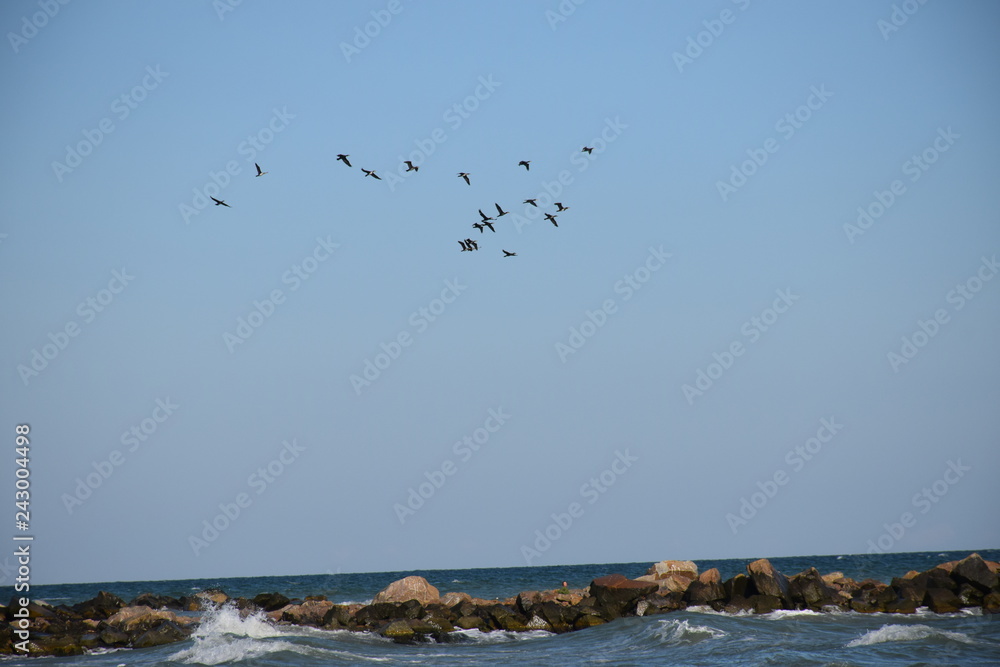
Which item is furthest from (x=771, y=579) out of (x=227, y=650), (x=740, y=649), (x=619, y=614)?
(x=227, y=650)

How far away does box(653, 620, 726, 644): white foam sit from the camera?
26531 millimetres

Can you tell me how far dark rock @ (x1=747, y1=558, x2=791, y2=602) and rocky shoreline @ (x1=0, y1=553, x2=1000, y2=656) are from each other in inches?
1.3

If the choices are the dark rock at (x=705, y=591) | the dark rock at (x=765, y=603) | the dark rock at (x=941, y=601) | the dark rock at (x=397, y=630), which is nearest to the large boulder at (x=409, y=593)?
the dark rock at (x=397, y=630)

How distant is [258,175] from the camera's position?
29047 millimetres

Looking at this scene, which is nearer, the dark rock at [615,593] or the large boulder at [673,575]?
the dark rock at [615,593]

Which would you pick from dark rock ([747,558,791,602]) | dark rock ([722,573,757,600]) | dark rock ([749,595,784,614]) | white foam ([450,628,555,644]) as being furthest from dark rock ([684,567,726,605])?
white foam ([450,628,555,644])

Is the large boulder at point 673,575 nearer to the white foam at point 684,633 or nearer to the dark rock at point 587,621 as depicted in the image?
the dark rock at point 587,621

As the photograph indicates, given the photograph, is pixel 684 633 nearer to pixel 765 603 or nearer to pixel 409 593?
pixel 765 603

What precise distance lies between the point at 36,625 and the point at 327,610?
9.51 m

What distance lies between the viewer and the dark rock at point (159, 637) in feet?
95.0

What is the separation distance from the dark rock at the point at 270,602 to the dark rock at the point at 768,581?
716 inches

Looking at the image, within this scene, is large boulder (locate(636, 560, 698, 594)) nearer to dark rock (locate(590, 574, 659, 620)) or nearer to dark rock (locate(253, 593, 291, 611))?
dark rock (locate(590, 574, 659, 620))

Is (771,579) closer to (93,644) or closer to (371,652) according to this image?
(371,652)

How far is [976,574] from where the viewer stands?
31.9 metres
